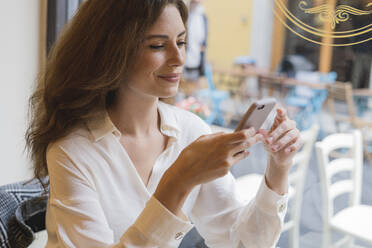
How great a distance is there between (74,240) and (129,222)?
0.47 ft

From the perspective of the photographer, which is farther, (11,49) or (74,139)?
(11,49)

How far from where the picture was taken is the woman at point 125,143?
88 cm

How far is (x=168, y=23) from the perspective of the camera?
3.13 ft

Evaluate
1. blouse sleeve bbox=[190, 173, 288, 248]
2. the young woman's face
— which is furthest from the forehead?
blouse sleeve bbox=[190, 173, 288, 248]

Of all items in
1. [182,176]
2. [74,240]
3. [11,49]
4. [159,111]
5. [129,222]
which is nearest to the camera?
[182,176]

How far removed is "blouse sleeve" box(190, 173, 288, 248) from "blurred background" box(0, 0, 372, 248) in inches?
6.6

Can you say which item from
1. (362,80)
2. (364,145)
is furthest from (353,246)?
(362,80)

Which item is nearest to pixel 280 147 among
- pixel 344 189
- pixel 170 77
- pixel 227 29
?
pixel 170 77

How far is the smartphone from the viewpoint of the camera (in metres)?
0.79

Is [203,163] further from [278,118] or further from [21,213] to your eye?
[21,213]

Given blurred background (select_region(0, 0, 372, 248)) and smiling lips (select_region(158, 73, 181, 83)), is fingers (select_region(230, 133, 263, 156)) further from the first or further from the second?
blurred background (select_region(0, 0, 372, 248))

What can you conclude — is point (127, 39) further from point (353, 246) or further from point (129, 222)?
point (353, 246)

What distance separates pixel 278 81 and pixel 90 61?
3.60ft

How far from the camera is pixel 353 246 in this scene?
1372mm
